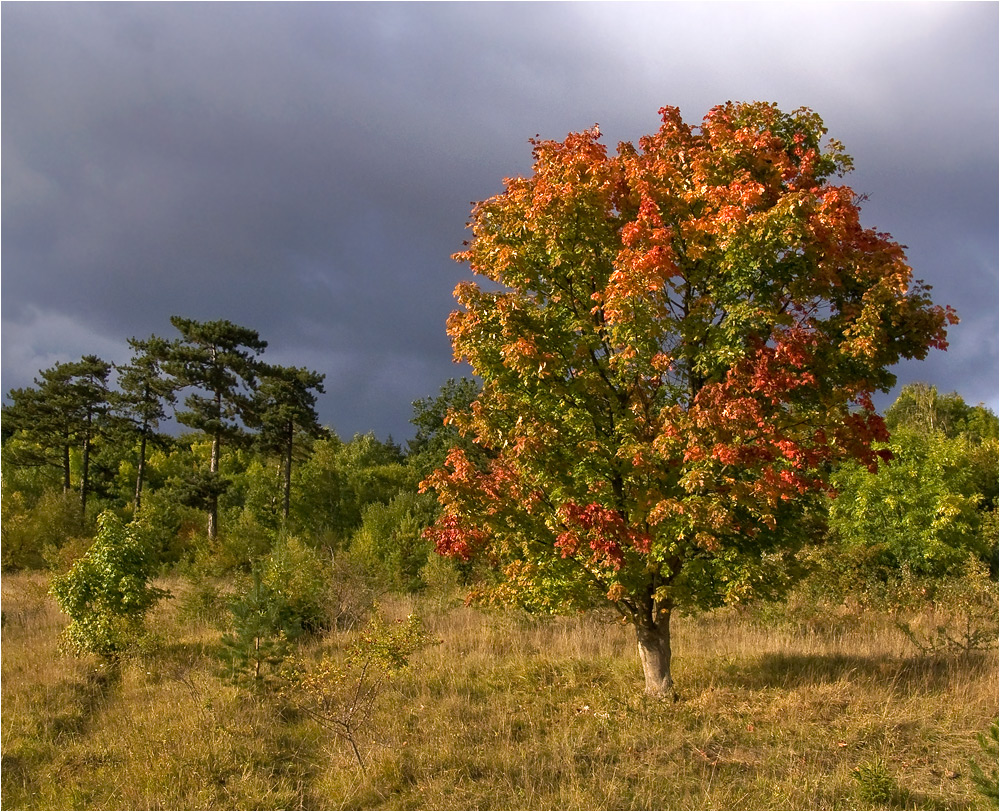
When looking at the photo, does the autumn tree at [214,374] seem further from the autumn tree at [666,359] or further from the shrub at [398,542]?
the autumn tree at [666,359]

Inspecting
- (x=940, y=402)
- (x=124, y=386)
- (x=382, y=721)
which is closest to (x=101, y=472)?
(x=124, y=386)

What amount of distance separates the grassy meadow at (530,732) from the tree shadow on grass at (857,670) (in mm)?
49

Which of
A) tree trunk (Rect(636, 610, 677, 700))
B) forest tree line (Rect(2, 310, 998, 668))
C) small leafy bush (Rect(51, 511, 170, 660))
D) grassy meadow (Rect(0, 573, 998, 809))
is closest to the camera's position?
grassy meadow (Rect(0, 573, 998, 809))

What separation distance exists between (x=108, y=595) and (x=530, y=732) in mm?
8575

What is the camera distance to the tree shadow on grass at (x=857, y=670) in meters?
11.0

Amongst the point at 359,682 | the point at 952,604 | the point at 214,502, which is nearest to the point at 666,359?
the point at 359,682

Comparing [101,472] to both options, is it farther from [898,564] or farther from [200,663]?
[898,564]

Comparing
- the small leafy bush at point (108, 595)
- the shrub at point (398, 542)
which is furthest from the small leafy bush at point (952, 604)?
the shrub at point (398, 542)

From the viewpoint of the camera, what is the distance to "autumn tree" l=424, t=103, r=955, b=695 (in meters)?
8.48

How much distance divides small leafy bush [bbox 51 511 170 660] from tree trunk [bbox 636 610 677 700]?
28.5 feet

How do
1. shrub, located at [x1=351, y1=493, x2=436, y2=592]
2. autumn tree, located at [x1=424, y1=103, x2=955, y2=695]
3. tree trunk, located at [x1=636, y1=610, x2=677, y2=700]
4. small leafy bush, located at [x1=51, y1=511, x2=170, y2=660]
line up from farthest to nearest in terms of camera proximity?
shrub, located at [x1=351, y1=493, x2=436, y2=592]
small leafy bush, located at [x1=51, y1=511, x2=170, y2=660]
tree trunk, located at [x1=636, y1=610, x2=677, y2=700]
autumn tree, located at [x1=424, y1=103, x2=955, y2=695]

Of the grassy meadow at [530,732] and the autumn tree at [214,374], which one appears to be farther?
the autumn tree at [214,374]

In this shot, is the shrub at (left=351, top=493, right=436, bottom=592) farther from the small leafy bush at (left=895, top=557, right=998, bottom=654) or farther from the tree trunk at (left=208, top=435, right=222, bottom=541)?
the small leafy bush at (left=895, top=557, right=998, bottom=654)

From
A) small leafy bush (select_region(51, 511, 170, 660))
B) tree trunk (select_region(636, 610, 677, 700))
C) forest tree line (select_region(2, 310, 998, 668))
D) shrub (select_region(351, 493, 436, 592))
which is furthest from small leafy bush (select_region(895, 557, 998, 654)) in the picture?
shrub (select_region(351, 493, 436, 592))
